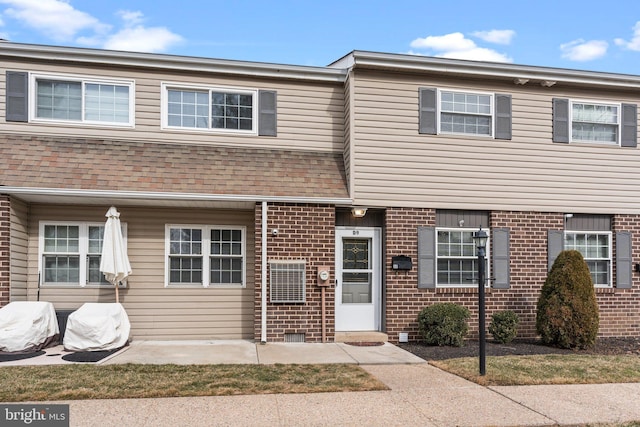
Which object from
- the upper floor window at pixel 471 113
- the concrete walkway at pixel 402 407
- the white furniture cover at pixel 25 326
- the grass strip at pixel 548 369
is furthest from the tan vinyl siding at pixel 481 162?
the white furniture cover at pixel 25 326

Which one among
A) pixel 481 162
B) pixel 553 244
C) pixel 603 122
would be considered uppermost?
pixel 603 122

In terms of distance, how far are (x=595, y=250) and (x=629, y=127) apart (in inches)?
105

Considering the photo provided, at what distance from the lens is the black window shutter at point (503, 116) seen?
11109 millimetres

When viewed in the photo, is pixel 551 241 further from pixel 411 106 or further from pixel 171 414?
pixel 171 414

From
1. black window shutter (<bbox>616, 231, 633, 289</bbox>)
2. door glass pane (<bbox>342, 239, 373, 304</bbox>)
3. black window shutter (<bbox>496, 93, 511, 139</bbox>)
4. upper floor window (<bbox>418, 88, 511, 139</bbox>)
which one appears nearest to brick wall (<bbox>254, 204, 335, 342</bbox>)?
door glass pane (<bbox>342, 239, 373, 304</bbox>)

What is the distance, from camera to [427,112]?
10828mm

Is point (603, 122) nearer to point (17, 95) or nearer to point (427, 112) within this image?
point (427, 112)

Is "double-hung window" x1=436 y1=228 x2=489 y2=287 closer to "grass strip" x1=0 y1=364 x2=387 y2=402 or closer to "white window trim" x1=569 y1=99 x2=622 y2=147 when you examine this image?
"white window trim" x1=569 y1=99 x2=622 y2=147

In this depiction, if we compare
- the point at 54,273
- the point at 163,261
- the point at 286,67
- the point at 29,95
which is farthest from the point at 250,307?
the point at 29,95

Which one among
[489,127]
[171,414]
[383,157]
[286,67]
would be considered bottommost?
[171,414]

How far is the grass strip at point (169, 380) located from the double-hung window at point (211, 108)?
480 cm

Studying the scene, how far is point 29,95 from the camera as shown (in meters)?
10.0

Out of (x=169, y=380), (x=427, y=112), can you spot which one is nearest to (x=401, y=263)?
(x=427, y=112)

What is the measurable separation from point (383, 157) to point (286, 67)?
2.54 meters
